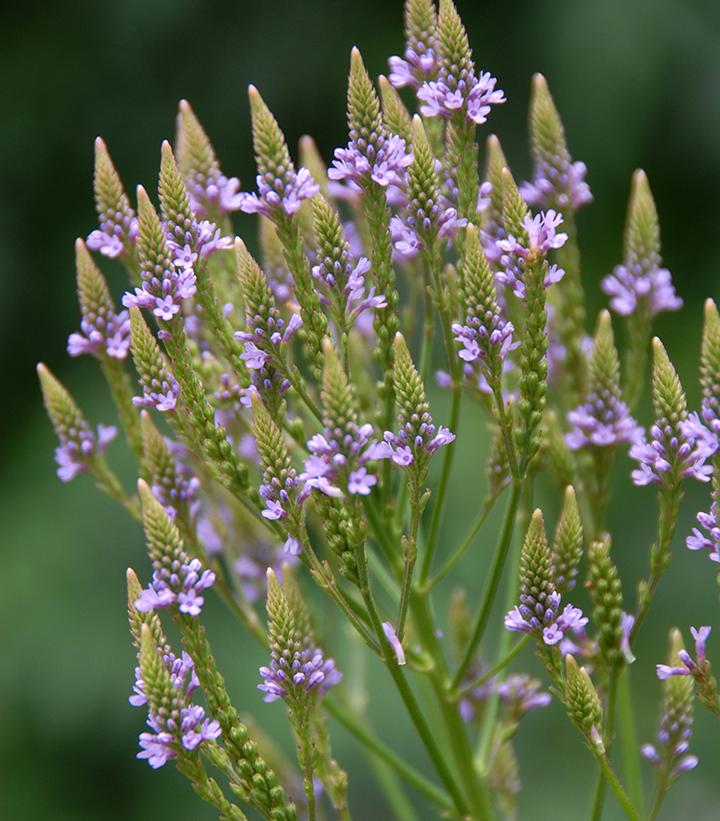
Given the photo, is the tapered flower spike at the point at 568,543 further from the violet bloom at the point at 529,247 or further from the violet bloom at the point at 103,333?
the violet bloom at the point at 103,333

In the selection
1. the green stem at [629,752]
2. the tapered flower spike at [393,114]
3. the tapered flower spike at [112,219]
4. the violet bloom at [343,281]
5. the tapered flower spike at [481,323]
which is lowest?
the green stem at [629,752]

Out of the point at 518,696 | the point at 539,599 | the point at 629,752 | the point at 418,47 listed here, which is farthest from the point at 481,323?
the point at 629,752

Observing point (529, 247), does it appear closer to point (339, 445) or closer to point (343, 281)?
point (343, 281)

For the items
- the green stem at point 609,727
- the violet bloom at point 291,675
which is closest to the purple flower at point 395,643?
the violet bloom at point 291,675

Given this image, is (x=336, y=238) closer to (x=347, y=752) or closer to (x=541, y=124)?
(x=541, y=124)

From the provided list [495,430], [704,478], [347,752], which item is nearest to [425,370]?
[495,430]

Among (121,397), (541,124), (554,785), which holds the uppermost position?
(541,124)
